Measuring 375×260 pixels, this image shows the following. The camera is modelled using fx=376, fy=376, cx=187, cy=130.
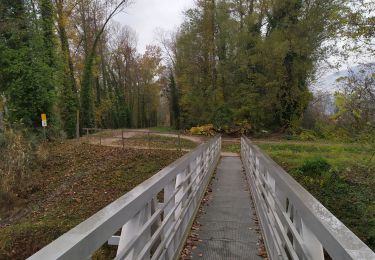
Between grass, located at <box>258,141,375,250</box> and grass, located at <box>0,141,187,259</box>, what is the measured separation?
18.4ft

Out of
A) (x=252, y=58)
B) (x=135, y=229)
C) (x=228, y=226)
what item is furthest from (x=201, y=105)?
(x=135, y=229)

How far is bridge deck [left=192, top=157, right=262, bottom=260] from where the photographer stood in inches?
181

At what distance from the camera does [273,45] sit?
94.9ft

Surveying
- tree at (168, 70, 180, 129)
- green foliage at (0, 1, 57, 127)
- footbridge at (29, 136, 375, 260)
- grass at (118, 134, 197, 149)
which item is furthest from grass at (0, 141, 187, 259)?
tree at (168, 70, 180, 129)

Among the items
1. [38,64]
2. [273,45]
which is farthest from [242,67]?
[38,64]

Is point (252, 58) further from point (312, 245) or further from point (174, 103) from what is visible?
point (312, 245)

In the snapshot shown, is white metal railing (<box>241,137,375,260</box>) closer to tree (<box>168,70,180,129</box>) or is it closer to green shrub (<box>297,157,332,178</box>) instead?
green shrub (<box>297,157,332,178</box>)

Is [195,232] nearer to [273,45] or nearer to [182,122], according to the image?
[273,45]

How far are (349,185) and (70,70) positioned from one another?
2908 centimetres

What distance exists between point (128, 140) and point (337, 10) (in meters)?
19.1

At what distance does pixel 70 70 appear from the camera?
3528 cm

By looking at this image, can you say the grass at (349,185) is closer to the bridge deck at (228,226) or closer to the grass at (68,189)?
the bridge deck at (228,226)

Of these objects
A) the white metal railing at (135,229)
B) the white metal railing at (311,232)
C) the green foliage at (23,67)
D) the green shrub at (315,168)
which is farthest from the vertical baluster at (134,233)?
the green foliage at (23,67)

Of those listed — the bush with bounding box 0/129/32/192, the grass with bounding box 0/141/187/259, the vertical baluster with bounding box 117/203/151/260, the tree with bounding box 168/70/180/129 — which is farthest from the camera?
the tree with bounding box 168/70/180/129
